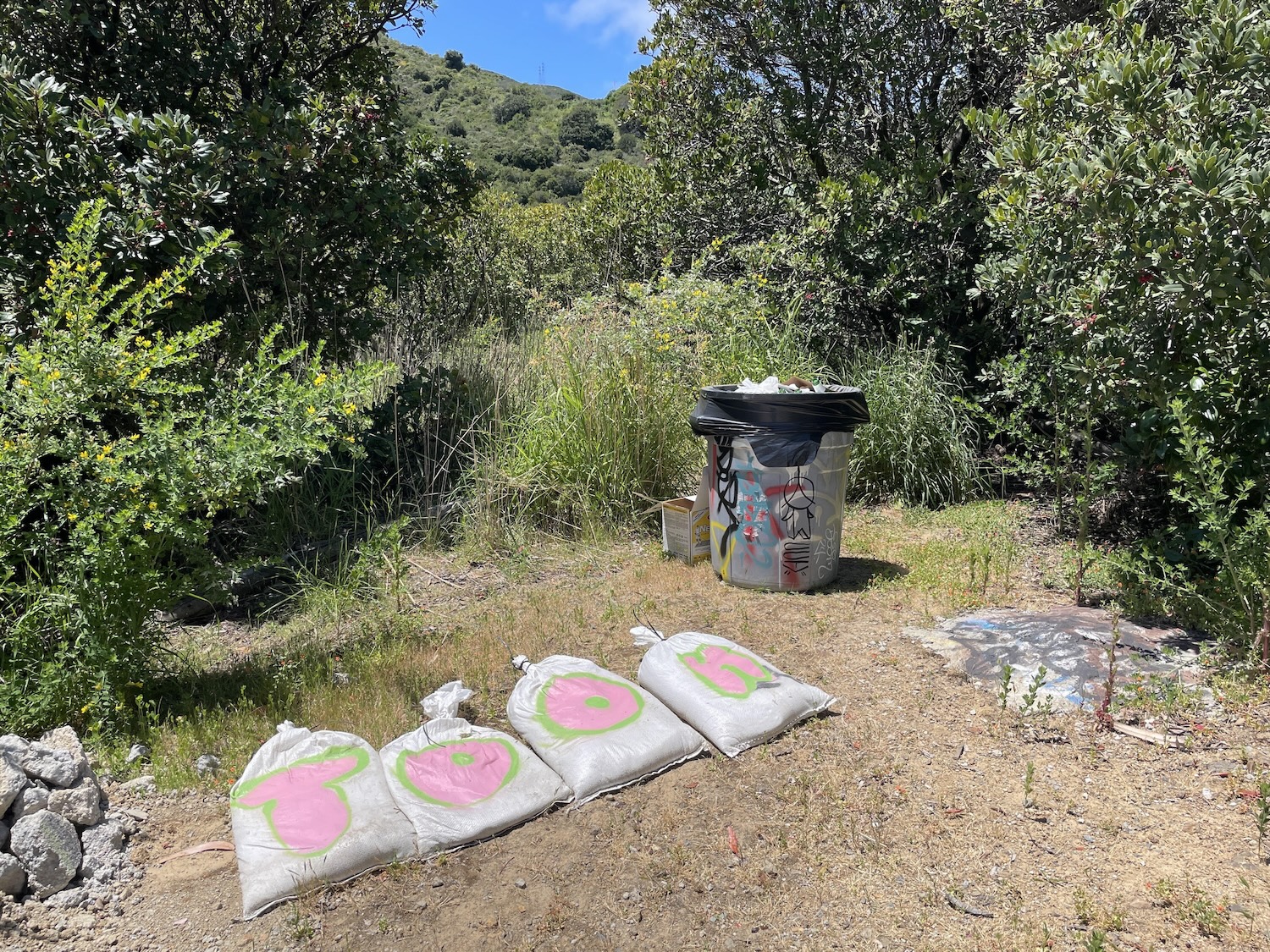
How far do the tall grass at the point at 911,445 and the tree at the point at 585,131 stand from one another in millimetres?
49031

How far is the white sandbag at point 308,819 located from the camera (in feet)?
7.96

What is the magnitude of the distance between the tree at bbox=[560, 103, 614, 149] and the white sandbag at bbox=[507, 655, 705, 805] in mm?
52154

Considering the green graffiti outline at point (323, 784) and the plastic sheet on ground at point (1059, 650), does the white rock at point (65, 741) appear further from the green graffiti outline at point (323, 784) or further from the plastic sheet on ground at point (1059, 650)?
the plastic sheet on ground at point (1059, 650)

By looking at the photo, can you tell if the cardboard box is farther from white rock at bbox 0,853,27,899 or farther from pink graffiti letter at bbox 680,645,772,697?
white rock at bbox 0,853,27,899

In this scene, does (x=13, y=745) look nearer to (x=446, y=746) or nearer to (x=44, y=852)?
(x=44, y=852)

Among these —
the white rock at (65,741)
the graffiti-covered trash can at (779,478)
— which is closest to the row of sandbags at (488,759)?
the white rock at (65,741)

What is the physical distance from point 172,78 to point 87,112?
3.18 ft

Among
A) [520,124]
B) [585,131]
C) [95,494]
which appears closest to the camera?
[95,494]

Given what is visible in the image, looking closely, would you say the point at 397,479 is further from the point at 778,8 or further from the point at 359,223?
the point at 778,8

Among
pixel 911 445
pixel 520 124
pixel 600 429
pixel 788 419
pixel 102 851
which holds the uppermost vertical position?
pixel 520 124

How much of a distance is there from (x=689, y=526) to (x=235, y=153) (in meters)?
3.68

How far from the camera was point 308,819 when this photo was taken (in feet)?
8.43

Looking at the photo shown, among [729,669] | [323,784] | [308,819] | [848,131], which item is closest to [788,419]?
→ [729,669]

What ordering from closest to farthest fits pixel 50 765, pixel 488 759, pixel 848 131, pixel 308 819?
pixel 308 819 < pixel 50 765 < pixel 488 759 < pixel 848 131
